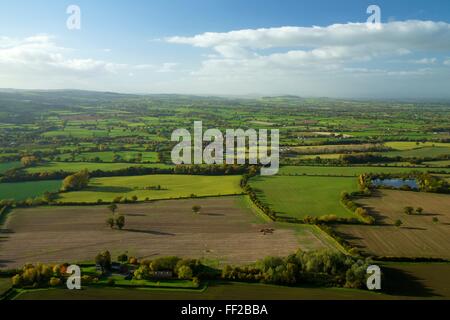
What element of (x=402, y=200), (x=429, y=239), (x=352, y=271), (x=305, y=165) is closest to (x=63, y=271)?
(x=352, y=271)

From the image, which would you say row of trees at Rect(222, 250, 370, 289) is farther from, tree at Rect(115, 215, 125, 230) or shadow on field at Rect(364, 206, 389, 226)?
tree at Rect(115, 215, 125, 230)

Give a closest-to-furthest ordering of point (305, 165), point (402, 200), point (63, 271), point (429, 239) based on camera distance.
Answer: point (63, 271) < point (429, 239) < point (402, 200) < point (305, 165)

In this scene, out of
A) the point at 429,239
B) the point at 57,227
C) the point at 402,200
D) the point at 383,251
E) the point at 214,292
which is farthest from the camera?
the point at 402,200

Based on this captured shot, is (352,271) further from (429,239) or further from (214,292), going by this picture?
(429,239)

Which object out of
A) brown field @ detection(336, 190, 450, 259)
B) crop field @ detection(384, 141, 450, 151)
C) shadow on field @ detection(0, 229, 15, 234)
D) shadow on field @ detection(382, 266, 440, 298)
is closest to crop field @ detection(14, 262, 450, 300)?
shadow on field @ detection(382, 266, 440, 298)

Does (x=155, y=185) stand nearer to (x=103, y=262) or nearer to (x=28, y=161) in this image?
(x=28, y=161)

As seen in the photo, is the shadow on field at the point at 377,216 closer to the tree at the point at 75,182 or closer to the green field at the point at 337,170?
the green field at the point at 337,170

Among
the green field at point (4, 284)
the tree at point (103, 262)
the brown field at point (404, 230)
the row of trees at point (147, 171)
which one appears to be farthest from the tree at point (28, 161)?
the brown field at point (404, 230)
